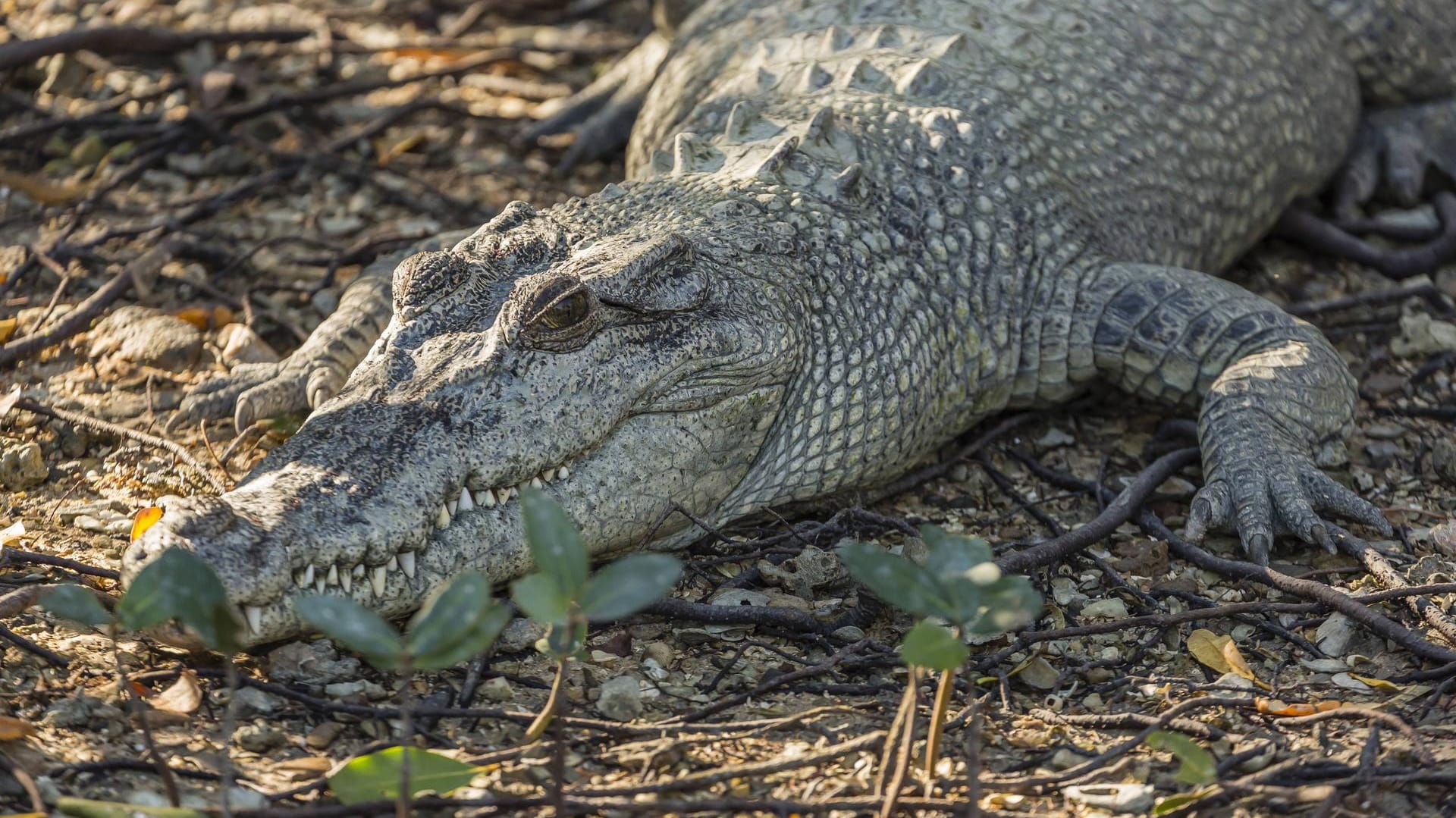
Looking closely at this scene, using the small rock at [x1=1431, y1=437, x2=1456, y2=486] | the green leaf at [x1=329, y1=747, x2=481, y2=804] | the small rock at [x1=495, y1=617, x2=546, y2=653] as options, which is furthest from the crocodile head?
the small rock at [x1=1431, y1=437, x2=1456, y2=486]

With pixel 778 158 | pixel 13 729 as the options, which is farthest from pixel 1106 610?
pixel 13 729

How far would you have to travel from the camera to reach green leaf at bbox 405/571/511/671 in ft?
7.32

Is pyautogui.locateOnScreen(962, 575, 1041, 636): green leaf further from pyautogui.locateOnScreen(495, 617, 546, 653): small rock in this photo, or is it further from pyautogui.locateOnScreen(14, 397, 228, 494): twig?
pyautogui.locateOnScreen(14, 397, 228, 494): twig

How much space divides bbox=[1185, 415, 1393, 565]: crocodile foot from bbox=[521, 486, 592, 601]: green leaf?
2.05m

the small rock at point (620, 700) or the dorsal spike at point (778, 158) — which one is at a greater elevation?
the dorsal spike at point (778, 158)

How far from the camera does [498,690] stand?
302 centimetres

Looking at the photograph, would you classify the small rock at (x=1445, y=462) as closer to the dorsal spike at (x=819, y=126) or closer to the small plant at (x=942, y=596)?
the dorsal spike at (x=819, y=126)

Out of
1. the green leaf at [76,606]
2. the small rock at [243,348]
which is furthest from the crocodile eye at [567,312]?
the small rock at [243,348]

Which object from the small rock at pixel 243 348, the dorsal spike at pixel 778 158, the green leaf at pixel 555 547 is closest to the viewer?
the green leaf at pixel 555 547

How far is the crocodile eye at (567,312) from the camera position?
10.7 ft

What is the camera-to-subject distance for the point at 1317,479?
3.86 meters

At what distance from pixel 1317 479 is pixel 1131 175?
4.06ft

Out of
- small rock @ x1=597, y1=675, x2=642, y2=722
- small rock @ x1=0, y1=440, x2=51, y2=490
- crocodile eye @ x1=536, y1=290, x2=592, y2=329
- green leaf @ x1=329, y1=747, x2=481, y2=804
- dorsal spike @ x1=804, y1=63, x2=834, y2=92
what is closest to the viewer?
green leaf @ x1=329, y1=747, x2=481, y2=804

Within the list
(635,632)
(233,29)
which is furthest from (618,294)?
(233,29)
